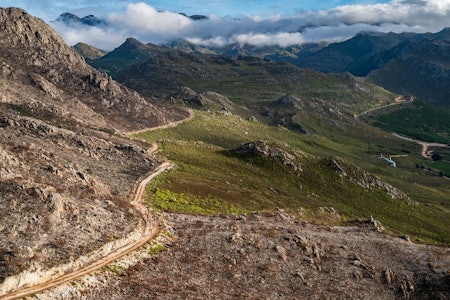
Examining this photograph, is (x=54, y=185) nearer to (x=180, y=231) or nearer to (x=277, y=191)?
(x=180, y=231)

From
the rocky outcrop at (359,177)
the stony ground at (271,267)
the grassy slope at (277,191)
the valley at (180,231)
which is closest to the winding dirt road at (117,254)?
the valley at (180,231)

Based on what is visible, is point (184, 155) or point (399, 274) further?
point (184, 155)

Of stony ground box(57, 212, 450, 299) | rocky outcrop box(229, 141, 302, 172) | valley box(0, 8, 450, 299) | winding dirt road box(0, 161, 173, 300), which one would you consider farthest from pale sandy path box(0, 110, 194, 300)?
rocky outcrop box(229, 141, 302, 172)

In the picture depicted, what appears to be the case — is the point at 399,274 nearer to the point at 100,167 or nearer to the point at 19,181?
the point at 19,181

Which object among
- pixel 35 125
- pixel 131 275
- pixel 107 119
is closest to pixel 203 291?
pixel 131 275

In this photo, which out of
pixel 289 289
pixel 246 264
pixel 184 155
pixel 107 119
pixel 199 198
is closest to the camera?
pixel 289 289

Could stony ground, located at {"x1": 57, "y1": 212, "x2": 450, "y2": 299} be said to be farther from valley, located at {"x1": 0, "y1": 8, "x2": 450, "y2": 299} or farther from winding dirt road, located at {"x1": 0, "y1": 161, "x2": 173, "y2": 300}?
winding dirt road, located at {"x1": 0, "y1": 161, "x2": 173, "y2": 300}

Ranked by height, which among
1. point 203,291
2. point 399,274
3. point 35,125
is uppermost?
point 35,125

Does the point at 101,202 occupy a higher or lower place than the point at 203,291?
higher

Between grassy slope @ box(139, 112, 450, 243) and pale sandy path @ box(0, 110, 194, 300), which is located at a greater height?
pale sandy path @ box(0, 110, 194, 300)
